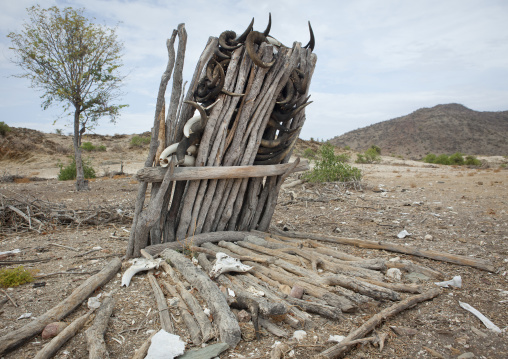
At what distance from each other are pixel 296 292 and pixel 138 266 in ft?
5.60

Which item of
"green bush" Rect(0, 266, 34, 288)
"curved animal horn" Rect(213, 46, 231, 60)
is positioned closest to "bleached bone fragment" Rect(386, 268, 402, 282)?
"curved animal horn" Rect(213, 46, 231, 60)

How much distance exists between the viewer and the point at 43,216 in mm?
5836

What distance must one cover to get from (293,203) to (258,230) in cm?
286

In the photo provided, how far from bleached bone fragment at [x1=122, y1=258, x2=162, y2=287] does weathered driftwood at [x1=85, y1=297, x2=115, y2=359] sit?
405mm

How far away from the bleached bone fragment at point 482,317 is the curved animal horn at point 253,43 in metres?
3.45

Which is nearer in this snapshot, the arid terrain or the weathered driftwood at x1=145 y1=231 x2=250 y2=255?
the arid terrain

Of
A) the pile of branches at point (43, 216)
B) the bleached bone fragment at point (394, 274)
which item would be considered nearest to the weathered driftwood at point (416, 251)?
the bleached bone fragment at point (394, 274)

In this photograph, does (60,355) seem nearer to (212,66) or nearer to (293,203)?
(212,66)

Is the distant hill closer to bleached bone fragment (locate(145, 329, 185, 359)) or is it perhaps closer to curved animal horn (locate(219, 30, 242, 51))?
curved animal horn (locate(219, 30, 242, 51))

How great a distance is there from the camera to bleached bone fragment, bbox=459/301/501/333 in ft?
8.84

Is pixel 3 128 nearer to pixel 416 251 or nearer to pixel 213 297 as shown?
pixel 213 297

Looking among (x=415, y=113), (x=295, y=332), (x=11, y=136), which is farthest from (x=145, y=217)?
(x=415, y=113)

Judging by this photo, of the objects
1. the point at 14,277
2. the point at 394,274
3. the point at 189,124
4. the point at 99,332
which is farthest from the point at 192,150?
the point at 394,274

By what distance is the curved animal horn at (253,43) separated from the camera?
4.24 metres
